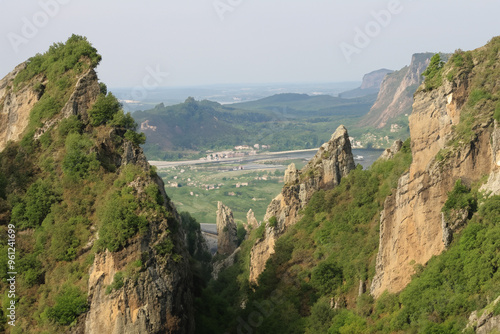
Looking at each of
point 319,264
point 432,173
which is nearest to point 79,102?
point 319,264

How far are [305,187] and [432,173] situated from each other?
70.1 feet

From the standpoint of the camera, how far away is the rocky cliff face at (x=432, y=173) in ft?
131

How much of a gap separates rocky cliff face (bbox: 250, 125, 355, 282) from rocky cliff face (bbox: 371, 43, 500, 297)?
17.5 meters

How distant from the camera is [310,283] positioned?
51156 millimetres

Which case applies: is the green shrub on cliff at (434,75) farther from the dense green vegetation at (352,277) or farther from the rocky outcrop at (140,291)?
the rocky outcrop at (140,291)

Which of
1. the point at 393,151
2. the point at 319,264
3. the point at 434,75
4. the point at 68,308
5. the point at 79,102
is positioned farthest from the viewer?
the point at 393,151

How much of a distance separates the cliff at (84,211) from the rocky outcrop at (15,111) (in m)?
0.10

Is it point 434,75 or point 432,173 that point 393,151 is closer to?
point 434,75

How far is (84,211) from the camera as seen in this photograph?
41219 millimetres

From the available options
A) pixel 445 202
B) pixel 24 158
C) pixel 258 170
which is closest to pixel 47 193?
pixel 24 158

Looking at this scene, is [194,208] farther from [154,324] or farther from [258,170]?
[154,324]

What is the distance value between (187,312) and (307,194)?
23.6m

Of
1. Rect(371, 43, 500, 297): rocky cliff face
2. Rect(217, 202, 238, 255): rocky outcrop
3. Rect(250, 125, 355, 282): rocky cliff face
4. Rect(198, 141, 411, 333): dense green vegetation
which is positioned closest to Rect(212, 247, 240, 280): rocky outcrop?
Rect(217, 202, 238, 255): rocky outcrop

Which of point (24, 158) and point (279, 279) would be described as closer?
point (24, 158)
